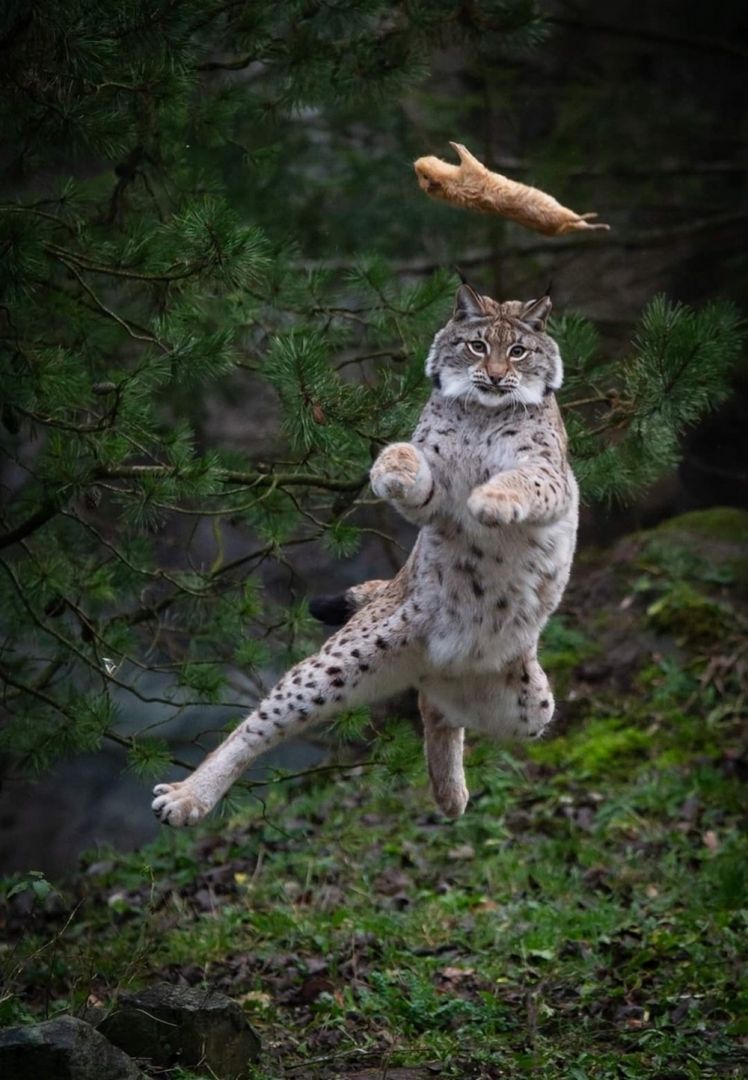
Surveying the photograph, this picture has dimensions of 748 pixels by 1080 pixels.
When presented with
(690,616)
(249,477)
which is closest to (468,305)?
(249,477)

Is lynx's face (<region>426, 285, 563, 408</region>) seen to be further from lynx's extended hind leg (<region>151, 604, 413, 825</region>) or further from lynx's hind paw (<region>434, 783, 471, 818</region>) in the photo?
lynx's hind paw (<region>434, 783, 471, 818</region>)

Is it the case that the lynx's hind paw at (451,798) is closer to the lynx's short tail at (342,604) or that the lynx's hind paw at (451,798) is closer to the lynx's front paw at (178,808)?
the lynx's short tail at (342,604)

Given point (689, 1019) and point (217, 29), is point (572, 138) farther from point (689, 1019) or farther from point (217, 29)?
point (689, 1019)

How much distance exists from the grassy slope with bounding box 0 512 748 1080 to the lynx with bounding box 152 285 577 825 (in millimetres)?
558

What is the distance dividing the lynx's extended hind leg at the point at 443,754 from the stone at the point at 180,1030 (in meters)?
1.04

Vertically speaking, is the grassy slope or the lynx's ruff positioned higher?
the lynx's ruff

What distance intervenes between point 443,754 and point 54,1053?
5.58 feet

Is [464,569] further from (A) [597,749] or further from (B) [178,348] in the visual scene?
(A) [597,749]

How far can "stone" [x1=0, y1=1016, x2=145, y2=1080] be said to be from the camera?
4141mm

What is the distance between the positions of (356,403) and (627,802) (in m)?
3.84

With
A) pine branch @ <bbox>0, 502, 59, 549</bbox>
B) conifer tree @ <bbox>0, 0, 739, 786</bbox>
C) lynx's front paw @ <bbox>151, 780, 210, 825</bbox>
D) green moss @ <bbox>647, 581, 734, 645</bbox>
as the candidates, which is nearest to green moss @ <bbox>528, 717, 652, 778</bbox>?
green moss @ <bbox>647, 581, 734, 645</bbox>

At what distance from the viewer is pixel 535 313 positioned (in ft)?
15.5

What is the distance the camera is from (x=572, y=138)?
37.6 ft

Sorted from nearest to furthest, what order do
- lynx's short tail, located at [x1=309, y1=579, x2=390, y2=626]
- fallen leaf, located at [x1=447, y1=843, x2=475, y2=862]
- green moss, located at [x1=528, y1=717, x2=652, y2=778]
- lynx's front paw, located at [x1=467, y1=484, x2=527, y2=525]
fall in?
lynx's front paw, located at [x1=467, y1=484, x2=527, y2=525] → lynx's short tail, located at [x1=309, y1=579, x2=390, y2=626] → fallen leaf, located at [x1=447, y1=843, x2=475, y2=862] → green moss, located at [x1=528, y1=717, x2=652, y2=778]
